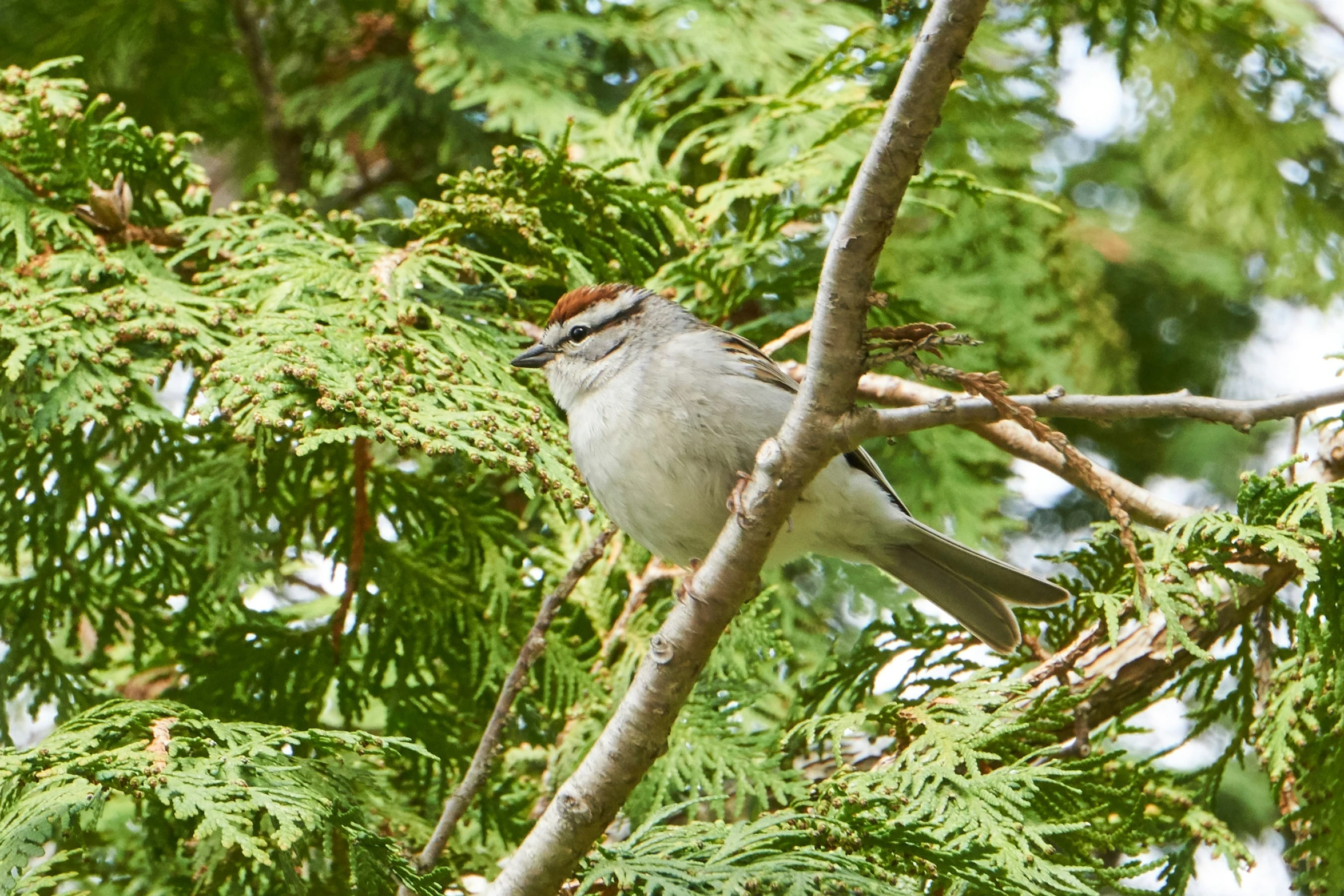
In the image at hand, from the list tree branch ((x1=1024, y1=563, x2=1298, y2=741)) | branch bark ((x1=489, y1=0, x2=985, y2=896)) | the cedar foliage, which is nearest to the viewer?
branch bark ((x1=489, y1=0, x2=985, y2=896))

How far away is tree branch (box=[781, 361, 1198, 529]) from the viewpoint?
2.52 m

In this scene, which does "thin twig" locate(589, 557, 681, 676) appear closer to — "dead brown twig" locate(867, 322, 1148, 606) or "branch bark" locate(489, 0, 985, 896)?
"branch bark" locate(489, 0, 985, 896)

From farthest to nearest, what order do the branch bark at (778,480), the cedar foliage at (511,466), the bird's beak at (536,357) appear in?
the bird's beak at (536,357)
the cedar foliage at (511,466)
the branch bark at (778,480)

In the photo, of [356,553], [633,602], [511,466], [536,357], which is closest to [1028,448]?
[633,602]

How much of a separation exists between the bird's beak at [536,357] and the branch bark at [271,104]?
1.70 m

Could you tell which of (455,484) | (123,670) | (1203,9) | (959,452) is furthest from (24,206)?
(1203,9)

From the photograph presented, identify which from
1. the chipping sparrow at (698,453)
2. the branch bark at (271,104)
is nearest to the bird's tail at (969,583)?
the chipping sparrow at (698,453)

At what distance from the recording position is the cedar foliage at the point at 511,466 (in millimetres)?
1983

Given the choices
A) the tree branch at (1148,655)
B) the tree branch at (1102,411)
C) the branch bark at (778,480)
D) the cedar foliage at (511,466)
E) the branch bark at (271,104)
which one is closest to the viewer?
the branch bark at (778,480)

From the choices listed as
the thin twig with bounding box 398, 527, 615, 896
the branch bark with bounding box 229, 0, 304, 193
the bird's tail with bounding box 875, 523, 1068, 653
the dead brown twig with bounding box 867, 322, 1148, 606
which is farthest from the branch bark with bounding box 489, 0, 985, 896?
the branch bark with bounding box 229, 0, 304, 193

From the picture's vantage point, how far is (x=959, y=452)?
3.51m

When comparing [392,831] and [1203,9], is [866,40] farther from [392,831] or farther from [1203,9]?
[392,831]

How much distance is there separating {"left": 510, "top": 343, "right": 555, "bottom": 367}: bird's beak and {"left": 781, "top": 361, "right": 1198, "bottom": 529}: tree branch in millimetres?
542

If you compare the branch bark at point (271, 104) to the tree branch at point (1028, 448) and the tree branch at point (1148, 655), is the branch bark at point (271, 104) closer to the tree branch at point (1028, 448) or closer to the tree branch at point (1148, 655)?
the tree branch at point (1028, 448)
